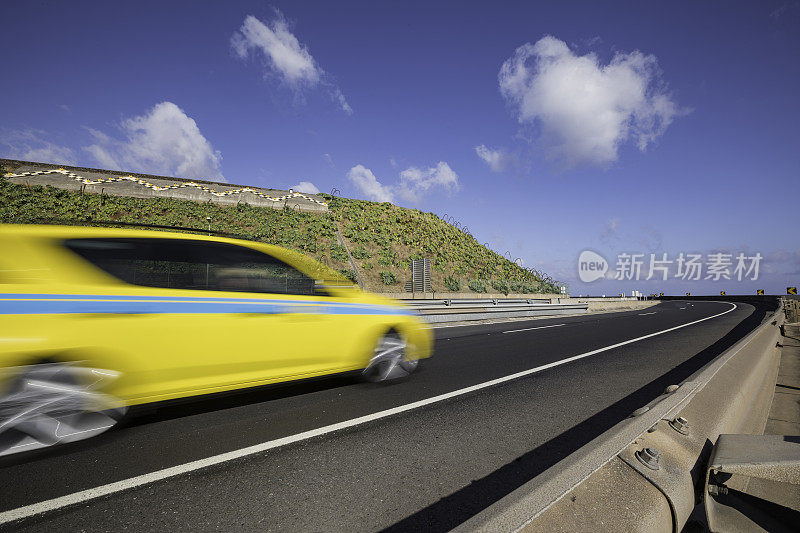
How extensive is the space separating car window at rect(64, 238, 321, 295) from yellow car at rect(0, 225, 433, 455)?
0.4 inches

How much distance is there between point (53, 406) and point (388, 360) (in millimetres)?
3339

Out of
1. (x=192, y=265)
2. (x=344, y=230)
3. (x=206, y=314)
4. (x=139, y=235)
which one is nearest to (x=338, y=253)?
(x=344, y=230)

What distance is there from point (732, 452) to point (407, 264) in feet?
120

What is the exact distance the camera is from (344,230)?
42.2m

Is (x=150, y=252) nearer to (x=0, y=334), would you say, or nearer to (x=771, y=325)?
(x=0, y=334)

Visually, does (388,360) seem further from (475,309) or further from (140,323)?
(475,309)

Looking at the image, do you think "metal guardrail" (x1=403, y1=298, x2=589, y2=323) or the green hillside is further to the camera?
the green hillside

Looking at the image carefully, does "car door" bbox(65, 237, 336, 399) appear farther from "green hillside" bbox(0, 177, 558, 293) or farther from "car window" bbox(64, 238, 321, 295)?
"green hillside" bbox(0, 177, 558, 293)

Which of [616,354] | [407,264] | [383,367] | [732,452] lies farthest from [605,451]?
[407,264]

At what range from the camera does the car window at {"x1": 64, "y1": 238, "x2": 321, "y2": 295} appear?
11.0 feet

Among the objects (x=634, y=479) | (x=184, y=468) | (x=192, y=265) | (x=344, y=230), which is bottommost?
(x=184, y=468)

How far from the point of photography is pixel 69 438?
312 centimetres

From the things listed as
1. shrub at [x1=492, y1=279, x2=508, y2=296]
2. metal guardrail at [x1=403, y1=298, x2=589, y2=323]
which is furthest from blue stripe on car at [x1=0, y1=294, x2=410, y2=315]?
shrub at [x1=492, y1=279, x2=508, y2=296]

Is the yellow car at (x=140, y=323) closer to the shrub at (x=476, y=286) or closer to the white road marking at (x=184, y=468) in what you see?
the white road marking at (x=184, y=468)
